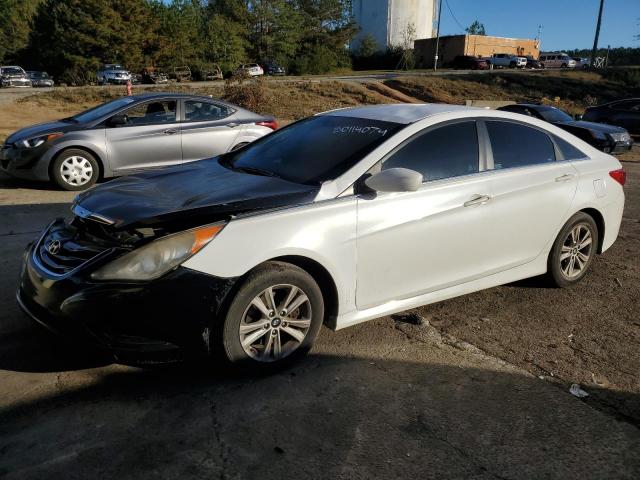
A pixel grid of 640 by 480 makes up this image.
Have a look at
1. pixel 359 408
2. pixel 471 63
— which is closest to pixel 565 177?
pixel 359 408

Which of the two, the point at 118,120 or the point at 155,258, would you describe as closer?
the point at 155,258

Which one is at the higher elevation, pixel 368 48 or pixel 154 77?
pixel 368 48

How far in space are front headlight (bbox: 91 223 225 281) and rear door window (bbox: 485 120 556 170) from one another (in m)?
2.43

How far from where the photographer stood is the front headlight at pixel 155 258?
2.98 metres

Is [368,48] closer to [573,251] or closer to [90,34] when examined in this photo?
[90,34]

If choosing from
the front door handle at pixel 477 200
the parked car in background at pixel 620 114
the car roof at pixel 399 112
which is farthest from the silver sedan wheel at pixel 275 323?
the parked car in background at pixel 620 114

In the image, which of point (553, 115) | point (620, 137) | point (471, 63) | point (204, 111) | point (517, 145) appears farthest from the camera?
point (471, 63)

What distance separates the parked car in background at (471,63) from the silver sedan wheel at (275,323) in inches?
2481

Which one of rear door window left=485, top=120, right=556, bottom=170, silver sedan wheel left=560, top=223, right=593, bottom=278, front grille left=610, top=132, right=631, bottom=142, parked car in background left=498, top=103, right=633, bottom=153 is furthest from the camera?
front grille left=610, top=132, right=631, bottom=142

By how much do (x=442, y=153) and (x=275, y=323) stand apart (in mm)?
1750

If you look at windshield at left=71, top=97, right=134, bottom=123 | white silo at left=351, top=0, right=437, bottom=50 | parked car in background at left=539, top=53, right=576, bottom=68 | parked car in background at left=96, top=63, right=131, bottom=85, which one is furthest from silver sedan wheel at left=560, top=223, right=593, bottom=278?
white silo at left=351, top=0, right=437, bottom=50

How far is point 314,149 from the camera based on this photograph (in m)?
4.15

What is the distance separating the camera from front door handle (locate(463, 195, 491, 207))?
13.2 ft

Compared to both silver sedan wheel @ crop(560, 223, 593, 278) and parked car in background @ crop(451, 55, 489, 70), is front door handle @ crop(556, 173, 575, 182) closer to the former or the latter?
silver sedan wheel @ crop(560, 223, 593, 278)
